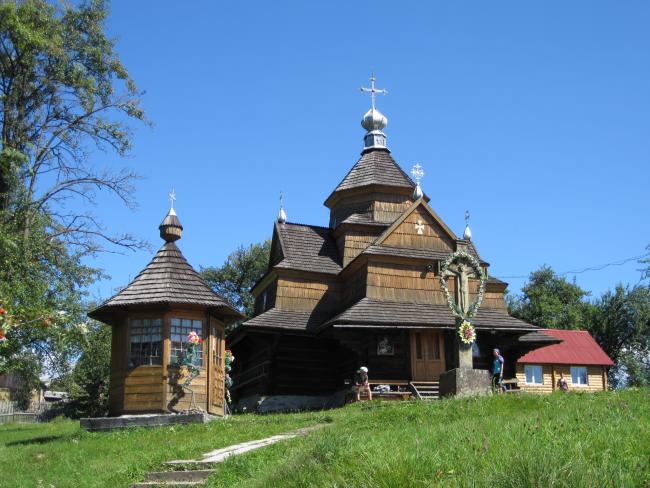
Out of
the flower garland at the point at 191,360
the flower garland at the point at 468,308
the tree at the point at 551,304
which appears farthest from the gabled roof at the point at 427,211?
the tree at the point at 551,304

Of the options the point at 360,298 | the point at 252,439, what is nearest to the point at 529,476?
the point at 252,439

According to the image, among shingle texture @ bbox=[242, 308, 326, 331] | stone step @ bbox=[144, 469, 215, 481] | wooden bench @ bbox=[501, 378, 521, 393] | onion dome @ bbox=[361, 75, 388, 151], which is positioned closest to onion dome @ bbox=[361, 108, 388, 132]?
onion dome @ bbox=[361, 75, 388, 151]

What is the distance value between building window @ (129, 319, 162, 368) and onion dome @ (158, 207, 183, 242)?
296 cm

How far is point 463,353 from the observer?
19688 mm

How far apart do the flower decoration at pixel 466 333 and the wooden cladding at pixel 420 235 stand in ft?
30.0

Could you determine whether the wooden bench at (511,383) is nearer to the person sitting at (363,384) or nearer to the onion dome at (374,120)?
the person sitting at (363,384)

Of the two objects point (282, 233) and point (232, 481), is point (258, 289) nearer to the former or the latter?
point (282, 233)

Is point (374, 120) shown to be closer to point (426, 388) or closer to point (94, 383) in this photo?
point (426, 388)

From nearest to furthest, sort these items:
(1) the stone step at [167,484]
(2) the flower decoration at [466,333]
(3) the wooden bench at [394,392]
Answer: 1. (1) the stone step at [167,484]
2. (2) the flower decoration at [466,333]
3. (3) the wooden bench at [394,392]

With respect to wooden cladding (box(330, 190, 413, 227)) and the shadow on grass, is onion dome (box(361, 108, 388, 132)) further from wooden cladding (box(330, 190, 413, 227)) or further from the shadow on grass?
the shadow on grass

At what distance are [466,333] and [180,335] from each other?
24.7 ft

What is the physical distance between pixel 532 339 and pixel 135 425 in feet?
52.6

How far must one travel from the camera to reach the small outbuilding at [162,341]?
2027cm

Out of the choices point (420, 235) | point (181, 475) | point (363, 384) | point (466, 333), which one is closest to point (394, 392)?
point (363, 384)
